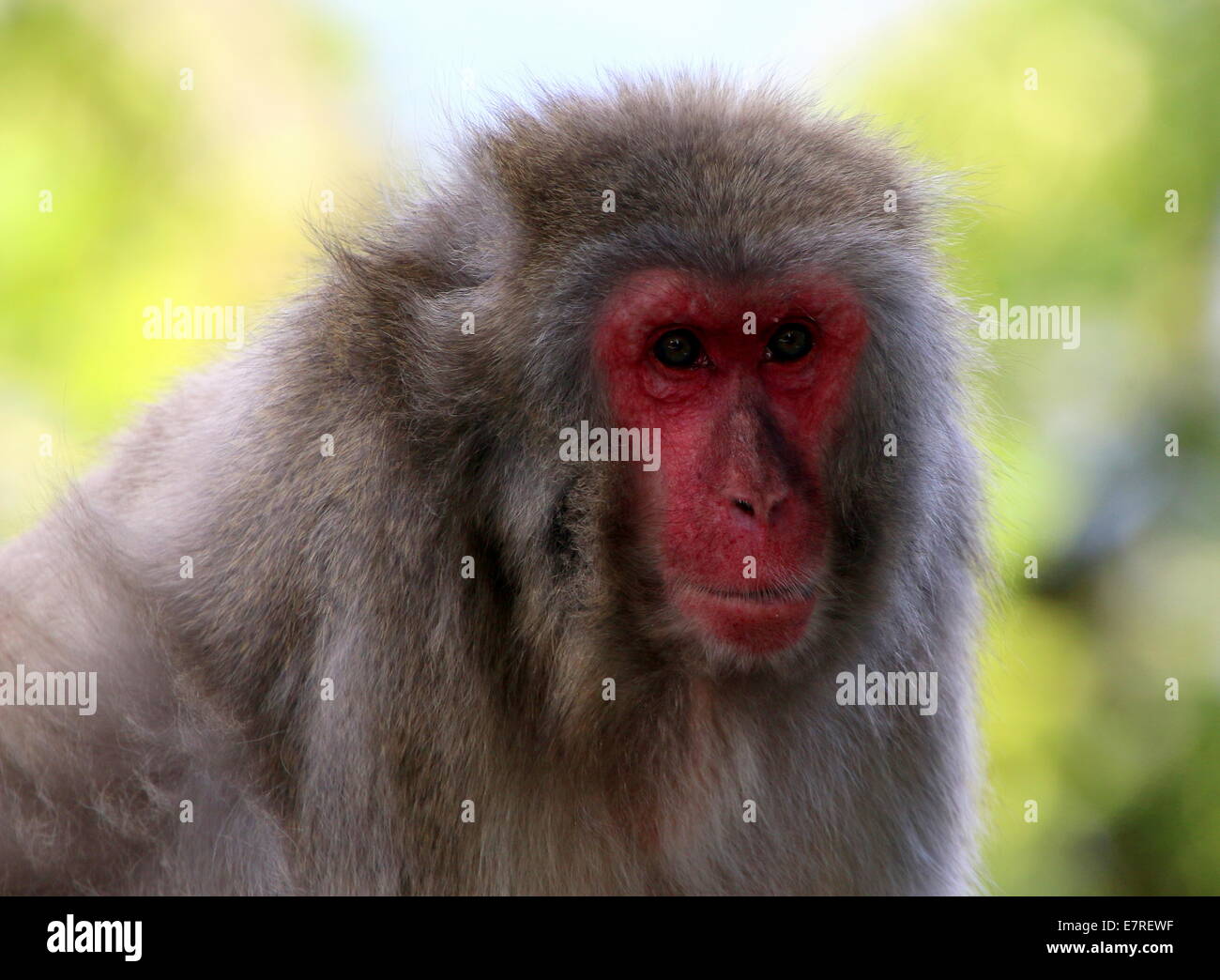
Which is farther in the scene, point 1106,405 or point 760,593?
point 1106,405

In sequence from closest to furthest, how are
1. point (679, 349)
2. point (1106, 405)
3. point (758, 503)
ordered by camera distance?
point (758, 503), point (679, 349), point (1106, 405)

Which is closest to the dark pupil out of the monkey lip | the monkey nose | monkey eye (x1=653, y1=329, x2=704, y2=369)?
monkey eye (x1=653, y1=329, x2=704, y2=369)

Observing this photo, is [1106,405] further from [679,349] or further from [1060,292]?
[679,349]

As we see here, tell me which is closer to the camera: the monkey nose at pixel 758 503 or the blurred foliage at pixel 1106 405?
the monkey nose at pixel 758 503

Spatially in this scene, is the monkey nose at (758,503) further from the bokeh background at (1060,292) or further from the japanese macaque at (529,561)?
the bokeh background at (1060,292)

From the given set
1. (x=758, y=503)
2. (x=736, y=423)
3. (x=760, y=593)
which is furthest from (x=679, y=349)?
(x=760, y=593)

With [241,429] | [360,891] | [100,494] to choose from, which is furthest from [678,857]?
[100,494]

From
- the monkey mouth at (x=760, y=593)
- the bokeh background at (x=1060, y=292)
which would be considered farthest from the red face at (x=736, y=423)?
the bokeh background at (x=1060, y=292)
